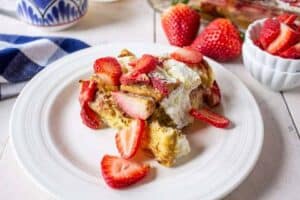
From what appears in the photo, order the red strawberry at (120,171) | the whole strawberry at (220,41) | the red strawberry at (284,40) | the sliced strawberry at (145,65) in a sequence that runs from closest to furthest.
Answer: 1. the red strawberry at (120,171)
2. the sliced strawberry at (145,65)
3. the red strawberry at (284,40)
4. the whole strawberry at (220,41)

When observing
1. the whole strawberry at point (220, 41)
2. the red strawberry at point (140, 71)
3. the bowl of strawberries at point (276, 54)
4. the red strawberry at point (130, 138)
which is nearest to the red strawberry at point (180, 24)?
the whole strawberry at point (220, 41)

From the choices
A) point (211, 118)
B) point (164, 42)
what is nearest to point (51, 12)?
point (164, 42)

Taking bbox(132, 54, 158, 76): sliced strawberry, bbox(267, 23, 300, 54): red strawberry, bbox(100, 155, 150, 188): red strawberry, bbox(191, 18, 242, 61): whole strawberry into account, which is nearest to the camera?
bbox(100, 155, 150, 188): red strawberry

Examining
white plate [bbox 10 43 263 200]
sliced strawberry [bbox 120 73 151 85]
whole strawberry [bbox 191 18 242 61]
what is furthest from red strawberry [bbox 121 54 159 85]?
whole strawberry [bbox 191 18 242 61]

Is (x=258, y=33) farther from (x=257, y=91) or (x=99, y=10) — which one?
(x=99, y=10)

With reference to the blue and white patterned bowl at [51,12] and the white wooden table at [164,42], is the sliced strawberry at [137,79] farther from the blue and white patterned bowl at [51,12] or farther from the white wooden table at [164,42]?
the blue and white patterned bowl at [51,12]

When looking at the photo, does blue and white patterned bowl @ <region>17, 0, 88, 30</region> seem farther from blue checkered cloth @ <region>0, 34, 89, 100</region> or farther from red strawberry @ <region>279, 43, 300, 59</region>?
red strawberry @ <region>279, 43, 300, 59</region>

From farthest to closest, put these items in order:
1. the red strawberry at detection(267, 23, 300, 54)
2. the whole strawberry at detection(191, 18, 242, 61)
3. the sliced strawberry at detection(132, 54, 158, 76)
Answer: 1. the whole strawberry at detection(191, 18, 242, 61)
2. the red strawberry at detection(267, 23, 300, 54)
3. the sliced strawberry at detection(132, 54, 158, 76)
